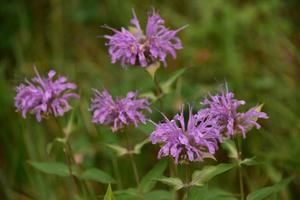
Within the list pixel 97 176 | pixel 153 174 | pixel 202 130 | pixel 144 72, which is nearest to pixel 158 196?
pixel 153 174

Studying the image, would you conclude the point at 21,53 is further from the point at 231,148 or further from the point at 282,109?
the point at 231,148

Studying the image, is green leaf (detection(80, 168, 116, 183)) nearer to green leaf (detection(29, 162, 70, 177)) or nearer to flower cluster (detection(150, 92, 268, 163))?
green leaf (detection(29, 162, 70, 177))

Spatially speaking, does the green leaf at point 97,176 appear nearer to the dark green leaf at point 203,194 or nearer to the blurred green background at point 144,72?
the blurred green background at point 144,72

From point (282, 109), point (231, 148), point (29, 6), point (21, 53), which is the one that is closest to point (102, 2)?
point (29, 6)

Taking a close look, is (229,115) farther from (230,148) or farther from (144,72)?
(144,72)

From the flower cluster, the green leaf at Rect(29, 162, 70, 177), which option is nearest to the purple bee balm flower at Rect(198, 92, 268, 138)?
the flower cluster

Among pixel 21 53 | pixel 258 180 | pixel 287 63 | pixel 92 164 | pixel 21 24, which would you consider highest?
pixel 21 24

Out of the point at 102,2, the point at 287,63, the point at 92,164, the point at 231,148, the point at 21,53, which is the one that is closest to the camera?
the point at 231,148
